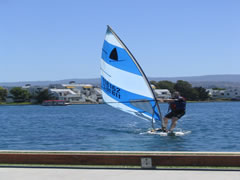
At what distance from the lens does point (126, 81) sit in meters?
23.7

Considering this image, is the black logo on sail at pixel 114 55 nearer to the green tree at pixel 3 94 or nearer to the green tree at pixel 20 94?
the green tree at pixel 20 94

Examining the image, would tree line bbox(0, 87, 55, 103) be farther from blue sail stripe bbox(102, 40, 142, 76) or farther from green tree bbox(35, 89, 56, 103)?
blue sail stripe bbox(102, 40, 142, 76)

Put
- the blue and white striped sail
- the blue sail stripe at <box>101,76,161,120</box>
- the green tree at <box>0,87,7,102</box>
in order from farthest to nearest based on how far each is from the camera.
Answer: the green tree at <box>0,87,7,102</box> < the blue sail stripe at <box>101,76,161,120</box> < the blue and white striped sail

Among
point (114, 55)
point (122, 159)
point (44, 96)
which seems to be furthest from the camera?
point (44, 96)

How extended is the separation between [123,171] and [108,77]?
605 inches

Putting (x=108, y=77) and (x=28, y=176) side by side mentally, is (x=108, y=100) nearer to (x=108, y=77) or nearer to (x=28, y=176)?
(x=108, y=77)

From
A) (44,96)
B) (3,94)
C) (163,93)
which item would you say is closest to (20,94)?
(3,94)

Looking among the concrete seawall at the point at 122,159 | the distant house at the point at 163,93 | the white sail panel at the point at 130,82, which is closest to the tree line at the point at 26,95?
the distant house at the point at 163,93

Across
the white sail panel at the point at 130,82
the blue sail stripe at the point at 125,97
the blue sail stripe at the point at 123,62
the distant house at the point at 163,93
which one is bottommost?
the distant house at the point at 163,93

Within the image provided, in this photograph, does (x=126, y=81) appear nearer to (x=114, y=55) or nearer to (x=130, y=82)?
(x=130, y=82)

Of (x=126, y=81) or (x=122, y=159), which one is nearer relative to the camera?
(x=122, y=159)

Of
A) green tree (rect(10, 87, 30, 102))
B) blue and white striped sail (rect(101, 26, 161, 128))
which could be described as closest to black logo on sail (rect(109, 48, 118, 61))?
blue and white striped sail (rect(101, 26, 161, 128))

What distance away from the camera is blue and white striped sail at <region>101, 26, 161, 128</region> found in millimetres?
23516

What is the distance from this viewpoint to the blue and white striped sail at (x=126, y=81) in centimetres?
2352
